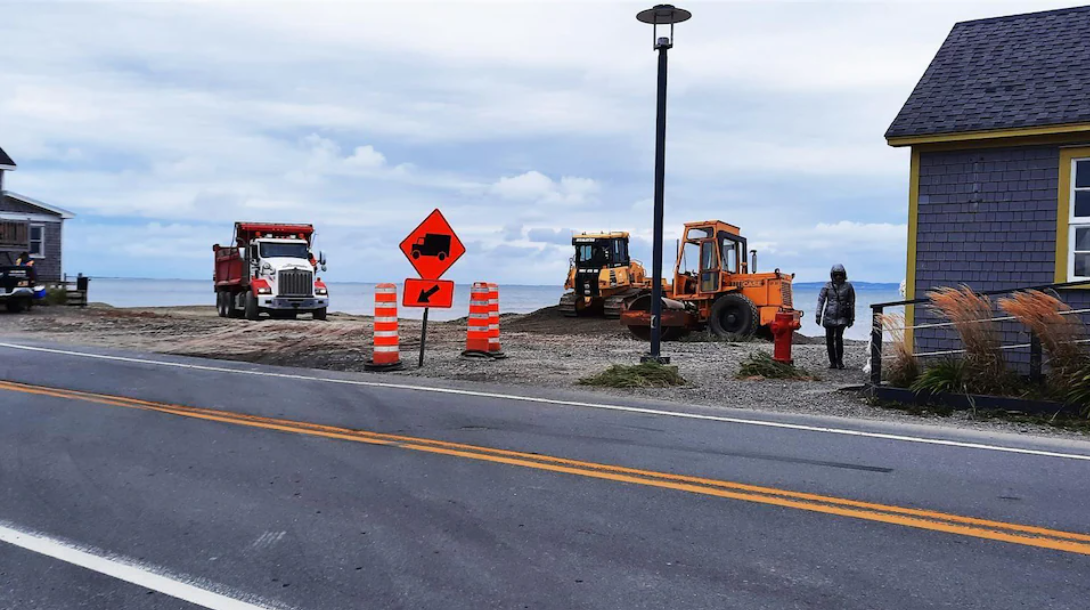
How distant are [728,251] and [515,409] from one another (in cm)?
1376

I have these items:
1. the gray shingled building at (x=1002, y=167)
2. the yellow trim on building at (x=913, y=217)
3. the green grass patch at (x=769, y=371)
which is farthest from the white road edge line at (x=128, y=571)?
the yellow trim on building at (x=913, y=217)

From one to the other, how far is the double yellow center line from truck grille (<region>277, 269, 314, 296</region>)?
20567 millimetres

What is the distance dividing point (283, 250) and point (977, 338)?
24.0 meters

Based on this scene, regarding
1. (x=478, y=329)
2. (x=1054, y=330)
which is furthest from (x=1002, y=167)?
(x=478, y=329)

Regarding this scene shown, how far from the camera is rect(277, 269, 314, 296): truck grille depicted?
93.4 feet

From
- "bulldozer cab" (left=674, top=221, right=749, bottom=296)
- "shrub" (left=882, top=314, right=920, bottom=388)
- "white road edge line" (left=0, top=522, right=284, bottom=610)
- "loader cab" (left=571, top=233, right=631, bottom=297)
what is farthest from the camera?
"loader cab" (left=571, top=233, right=631, bottom=297)

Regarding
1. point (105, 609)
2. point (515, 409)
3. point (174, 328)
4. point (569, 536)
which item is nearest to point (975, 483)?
point (569, 536)

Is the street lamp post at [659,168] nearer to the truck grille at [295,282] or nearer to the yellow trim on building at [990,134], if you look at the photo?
the yellow trim on building at [990,134]

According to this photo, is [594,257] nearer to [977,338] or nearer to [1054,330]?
[977,338]

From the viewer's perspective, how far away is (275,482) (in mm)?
5867

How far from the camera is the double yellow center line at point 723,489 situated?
4.72 meters

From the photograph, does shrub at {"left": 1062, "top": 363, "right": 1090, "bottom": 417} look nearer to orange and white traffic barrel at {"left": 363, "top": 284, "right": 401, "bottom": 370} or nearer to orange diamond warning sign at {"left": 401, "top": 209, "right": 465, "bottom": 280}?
orange diamond warning sign at {"left": 401, "top": 209, "right": 465, "bottom": 280}

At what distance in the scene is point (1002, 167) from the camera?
12.1 metres

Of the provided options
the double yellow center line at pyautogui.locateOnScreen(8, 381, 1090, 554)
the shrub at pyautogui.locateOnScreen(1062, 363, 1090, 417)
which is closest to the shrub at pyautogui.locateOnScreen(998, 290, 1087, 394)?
the shrub at pyautogui.locateOnScreen(1062, 363, 1090, 417)
